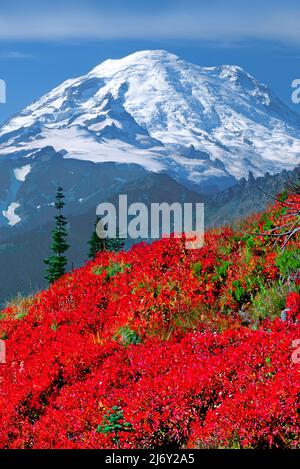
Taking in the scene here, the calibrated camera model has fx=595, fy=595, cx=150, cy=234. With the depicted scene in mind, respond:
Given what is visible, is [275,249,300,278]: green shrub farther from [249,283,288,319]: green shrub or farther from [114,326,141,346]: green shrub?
[114,326,141,346]: green shrub

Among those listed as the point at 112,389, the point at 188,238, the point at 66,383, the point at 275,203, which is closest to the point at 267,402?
the point at 112,389

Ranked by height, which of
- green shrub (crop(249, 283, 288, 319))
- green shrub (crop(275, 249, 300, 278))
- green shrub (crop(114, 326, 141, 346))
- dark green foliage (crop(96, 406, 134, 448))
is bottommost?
dark green foliage (crop(96, 406, 134, 448))

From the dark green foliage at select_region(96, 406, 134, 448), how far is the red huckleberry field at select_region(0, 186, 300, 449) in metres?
0.02

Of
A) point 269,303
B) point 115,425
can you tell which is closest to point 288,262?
point 269,303

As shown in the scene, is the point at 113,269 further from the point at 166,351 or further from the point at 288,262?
the point at 166,351

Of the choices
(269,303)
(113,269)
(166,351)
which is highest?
(113,269)

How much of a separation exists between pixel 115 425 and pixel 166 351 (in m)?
2.83

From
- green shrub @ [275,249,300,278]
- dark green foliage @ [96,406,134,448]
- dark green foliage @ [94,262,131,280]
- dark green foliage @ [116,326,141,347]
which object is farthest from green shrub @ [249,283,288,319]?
dark green foliage @ [94,262,131,280]

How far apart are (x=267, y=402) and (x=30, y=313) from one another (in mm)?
10626

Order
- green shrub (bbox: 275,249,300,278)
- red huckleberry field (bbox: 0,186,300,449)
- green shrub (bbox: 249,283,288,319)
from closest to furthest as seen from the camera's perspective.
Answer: red huckleberry field (bbox: 0,186,300,449)
green shrub (bbox: 249,283,288,319)
green shrub (bbox: 275,249,300,278)

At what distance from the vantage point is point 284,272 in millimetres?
13367

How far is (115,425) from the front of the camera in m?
8.66

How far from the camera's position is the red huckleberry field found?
8500 millimetres
